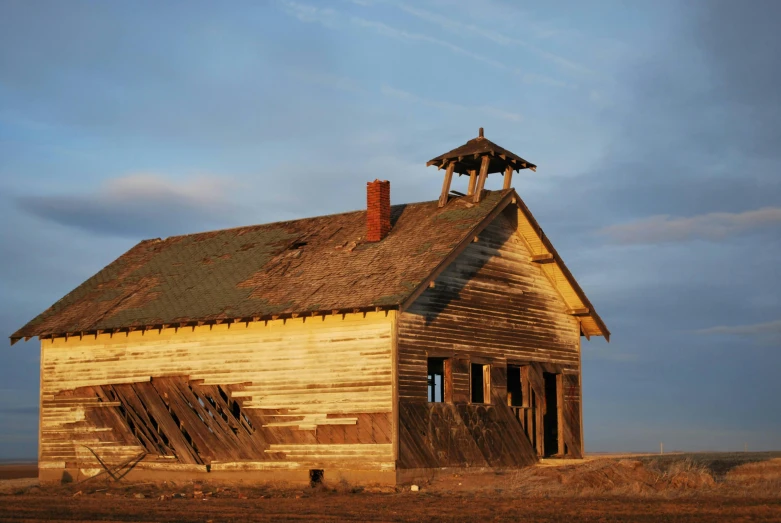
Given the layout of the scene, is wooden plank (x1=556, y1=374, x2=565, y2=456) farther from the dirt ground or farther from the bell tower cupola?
the bell tower cupola

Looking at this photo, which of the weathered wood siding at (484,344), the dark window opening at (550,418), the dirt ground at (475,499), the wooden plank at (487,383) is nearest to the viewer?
the dirt ground at (475,499)

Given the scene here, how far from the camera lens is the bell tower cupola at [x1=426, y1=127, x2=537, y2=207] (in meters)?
33.3

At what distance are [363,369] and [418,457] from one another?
2742 millimetres

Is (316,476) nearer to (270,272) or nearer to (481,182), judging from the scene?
(270,272)

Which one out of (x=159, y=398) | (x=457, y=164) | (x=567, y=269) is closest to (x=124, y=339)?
(x=159, y=398)

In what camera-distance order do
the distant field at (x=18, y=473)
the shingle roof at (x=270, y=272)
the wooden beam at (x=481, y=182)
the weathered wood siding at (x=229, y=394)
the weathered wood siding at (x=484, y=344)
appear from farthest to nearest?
the distant field at (x=18, y=473), the wooden beam at (x=481, y=182), the shingle roof at (x=270, y=272), the weathered wood siding at (x=484, y=344), the weathered wood siding at (x=229, y=394)

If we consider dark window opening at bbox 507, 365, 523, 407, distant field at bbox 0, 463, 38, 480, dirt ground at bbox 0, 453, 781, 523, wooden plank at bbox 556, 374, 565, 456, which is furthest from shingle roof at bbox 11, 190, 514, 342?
distant field at bbox 0, 463, 38, 480

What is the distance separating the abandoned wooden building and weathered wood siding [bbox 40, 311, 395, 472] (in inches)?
2.0

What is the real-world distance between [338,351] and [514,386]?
380 inches

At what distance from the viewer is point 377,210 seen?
33531 millimetres

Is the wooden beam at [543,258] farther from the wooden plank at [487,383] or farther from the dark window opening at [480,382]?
the wooden plank at [487,383]

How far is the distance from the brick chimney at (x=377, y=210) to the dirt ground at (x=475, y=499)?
7.99 meters

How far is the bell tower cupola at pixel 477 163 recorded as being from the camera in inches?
1312

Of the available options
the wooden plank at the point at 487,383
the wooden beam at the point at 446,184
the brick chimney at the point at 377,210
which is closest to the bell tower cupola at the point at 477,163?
the wooden beam at the point at 446,184
